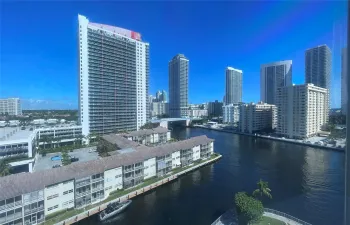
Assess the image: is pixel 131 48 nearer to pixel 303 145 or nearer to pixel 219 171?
pixel 219 171

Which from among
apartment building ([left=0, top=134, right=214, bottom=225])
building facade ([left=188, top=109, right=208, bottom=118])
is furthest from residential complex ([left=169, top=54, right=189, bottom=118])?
apartment building ([left=0, top=134, right=214, bottom=225])

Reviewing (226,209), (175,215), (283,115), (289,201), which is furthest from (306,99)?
(175,215)

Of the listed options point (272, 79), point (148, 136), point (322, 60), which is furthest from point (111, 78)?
point (272, 79)

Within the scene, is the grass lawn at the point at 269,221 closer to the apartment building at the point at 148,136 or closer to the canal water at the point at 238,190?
the canal water at the point at 238,190

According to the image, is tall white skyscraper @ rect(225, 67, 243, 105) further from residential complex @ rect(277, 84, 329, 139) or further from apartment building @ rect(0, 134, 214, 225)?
apartment building @ rect(0, 134, 214, 225)

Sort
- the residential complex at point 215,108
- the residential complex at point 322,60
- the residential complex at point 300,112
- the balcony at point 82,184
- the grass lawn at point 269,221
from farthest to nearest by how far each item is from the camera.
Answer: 1. the residential complex at point 215,108
2. the residential complex at point 300,112
3. the balcony at point 82,184
4. the grass lawn at point 269,221
5. the residential complex at point 322,60

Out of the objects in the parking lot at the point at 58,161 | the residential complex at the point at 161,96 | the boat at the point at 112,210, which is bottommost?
the boat at the point at 112,210

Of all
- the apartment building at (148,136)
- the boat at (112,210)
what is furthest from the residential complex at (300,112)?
the boat at (112,210)
